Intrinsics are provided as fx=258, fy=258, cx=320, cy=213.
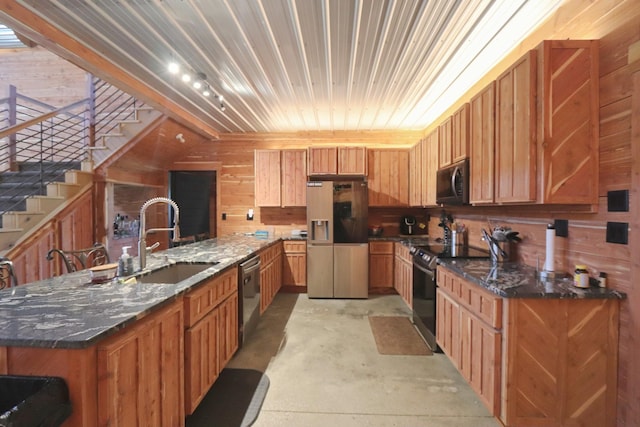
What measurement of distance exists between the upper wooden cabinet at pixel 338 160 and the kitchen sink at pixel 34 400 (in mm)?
3783

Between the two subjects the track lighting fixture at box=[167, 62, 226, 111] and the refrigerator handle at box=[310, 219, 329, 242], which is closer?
the track lighting fixture at box=[167, 62, 226, 111]

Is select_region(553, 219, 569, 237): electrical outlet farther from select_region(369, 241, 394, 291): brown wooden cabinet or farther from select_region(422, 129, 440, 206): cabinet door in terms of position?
select_region(369, 241, 394, 291): brown wooden cabinet

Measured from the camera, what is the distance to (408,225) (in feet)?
15.0

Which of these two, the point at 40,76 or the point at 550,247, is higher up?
the point at 40,76

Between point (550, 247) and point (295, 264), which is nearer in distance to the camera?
point (550, 247)

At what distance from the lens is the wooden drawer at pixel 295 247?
4.33 m

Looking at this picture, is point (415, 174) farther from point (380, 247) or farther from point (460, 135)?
point (460, 135)

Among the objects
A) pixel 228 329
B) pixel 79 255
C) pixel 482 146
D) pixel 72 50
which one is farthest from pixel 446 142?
pixel 79 255

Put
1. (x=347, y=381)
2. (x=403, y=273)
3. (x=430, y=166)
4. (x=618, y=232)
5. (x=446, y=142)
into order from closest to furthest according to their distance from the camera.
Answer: (x=618, y=232)
(x=347, y=381)
(x=446, y=142)
(x=430, y=166)
(x=403, y=273)

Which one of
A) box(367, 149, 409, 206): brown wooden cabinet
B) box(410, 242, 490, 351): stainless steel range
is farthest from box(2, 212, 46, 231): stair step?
box(410, 242, 490, 351): stainless steel range

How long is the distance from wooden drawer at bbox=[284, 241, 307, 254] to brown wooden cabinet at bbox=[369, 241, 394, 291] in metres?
1.11

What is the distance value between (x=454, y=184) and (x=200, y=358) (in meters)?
2.69

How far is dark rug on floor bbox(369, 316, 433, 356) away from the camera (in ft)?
8.51

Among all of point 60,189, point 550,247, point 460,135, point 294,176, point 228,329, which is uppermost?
point 460,135
